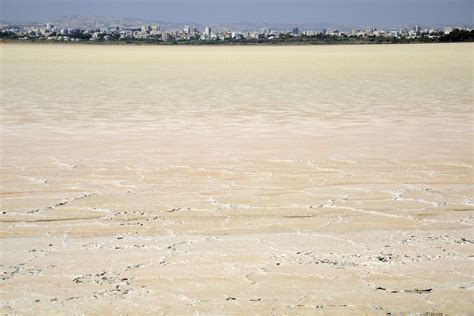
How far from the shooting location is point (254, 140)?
593 cm

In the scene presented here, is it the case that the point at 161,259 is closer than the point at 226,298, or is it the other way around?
the point at 226,298

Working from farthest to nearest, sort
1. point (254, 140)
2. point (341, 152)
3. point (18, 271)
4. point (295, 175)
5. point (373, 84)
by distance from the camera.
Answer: point (373, 84) < point (254, 140) < point (341, 152) < point (295, 175) < point (18, 271)

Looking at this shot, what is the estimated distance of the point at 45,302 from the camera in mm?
2254

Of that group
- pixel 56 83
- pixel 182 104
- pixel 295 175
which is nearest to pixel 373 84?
pixel 182 104

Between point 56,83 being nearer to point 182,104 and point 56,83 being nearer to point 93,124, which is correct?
point 182,104

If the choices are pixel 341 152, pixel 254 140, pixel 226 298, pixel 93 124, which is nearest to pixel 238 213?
pixel 226 298

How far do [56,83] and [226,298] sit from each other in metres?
11.6

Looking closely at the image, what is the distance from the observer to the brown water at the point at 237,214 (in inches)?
91.8

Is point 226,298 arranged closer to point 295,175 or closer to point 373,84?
point 295,175

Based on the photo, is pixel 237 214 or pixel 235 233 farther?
pixel 237 214

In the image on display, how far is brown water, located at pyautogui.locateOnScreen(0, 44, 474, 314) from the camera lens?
91.8 inches

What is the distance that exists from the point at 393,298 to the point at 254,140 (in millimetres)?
3721

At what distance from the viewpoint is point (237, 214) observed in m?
A: 3.38

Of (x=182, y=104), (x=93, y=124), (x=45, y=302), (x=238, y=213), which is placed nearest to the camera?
(x=45, y=302)
